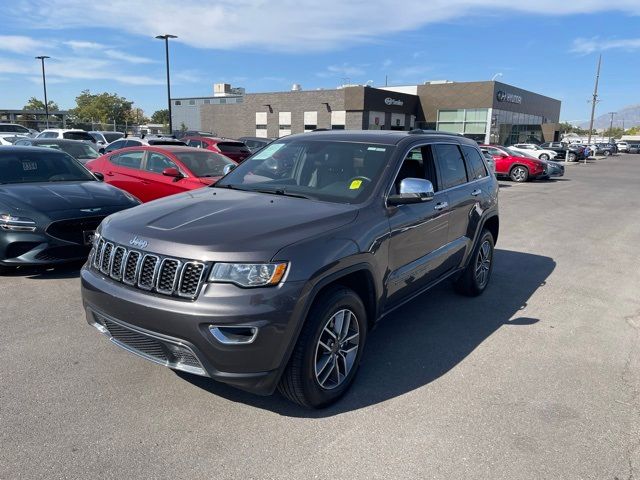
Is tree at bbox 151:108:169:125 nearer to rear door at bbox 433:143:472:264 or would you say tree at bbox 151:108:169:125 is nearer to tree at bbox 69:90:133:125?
tree at bbox 69:90:133:125

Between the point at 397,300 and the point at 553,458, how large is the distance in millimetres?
1542

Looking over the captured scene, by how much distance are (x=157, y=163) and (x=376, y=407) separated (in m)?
6.58

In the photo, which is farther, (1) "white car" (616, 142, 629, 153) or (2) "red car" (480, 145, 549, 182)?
(1) "white car" (616, 142, 629, 153)

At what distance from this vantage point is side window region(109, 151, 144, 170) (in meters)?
8.69

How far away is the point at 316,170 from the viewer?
4129mm

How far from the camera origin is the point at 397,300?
394 centimetres

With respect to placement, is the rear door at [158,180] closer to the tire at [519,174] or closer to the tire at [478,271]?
the tire at [478,271]

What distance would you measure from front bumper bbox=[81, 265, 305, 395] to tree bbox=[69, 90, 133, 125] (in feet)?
272

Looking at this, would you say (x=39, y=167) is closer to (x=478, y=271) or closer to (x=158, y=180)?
(x=158, y=180)

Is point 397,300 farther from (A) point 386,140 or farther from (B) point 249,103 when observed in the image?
(B) point 249,103

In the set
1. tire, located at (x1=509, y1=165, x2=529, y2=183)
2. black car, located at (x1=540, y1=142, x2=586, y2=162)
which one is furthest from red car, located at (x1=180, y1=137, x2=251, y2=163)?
black car, located at (x1=540, y1=142, x2=586, y2=162)

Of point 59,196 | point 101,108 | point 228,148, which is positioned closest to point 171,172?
point 59,196

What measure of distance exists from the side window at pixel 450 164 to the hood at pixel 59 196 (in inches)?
152

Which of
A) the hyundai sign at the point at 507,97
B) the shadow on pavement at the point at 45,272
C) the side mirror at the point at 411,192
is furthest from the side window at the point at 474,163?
the hyundai sign at the point at 507,97
